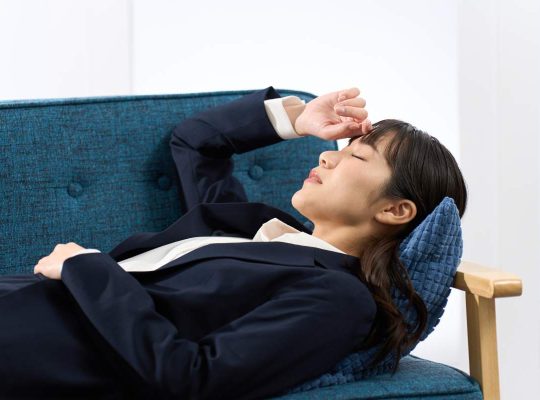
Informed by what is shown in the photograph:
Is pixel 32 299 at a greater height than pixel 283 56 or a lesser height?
lesser

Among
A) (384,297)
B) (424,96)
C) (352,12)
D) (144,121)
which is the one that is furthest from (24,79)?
(384,297)

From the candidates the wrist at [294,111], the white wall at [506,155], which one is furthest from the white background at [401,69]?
the wrist at [294,111]

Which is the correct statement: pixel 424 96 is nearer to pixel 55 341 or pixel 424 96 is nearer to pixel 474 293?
pixel 474 293

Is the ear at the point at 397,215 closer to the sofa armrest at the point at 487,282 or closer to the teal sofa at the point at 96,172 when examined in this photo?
the sofa armrest at the point at 487,282

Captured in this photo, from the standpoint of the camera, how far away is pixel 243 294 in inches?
58.2

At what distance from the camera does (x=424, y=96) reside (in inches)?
114

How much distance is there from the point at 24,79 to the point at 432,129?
133cm

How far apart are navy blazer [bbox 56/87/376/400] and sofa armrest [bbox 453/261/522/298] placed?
202 mm

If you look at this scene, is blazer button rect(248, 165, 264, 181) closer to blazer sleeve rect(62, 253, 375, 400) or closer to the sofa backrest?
the sofa backrest

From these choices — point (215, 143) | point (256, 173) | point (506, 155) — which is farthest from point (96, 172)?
point (506, 155)

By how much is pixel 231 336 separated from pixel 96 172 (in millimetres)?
746

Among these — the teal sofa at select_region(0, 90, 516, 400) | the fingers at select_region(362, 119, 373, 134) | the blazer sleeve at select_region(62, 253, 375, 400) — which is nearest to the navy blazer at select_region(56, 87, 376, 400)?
the blazer sleeve at select_region(62, 253, 375, 400)

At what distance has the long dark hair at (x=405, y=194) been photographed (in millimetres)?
1534

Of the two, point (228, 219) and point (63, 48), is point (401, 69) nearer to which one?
point (63, 48)
